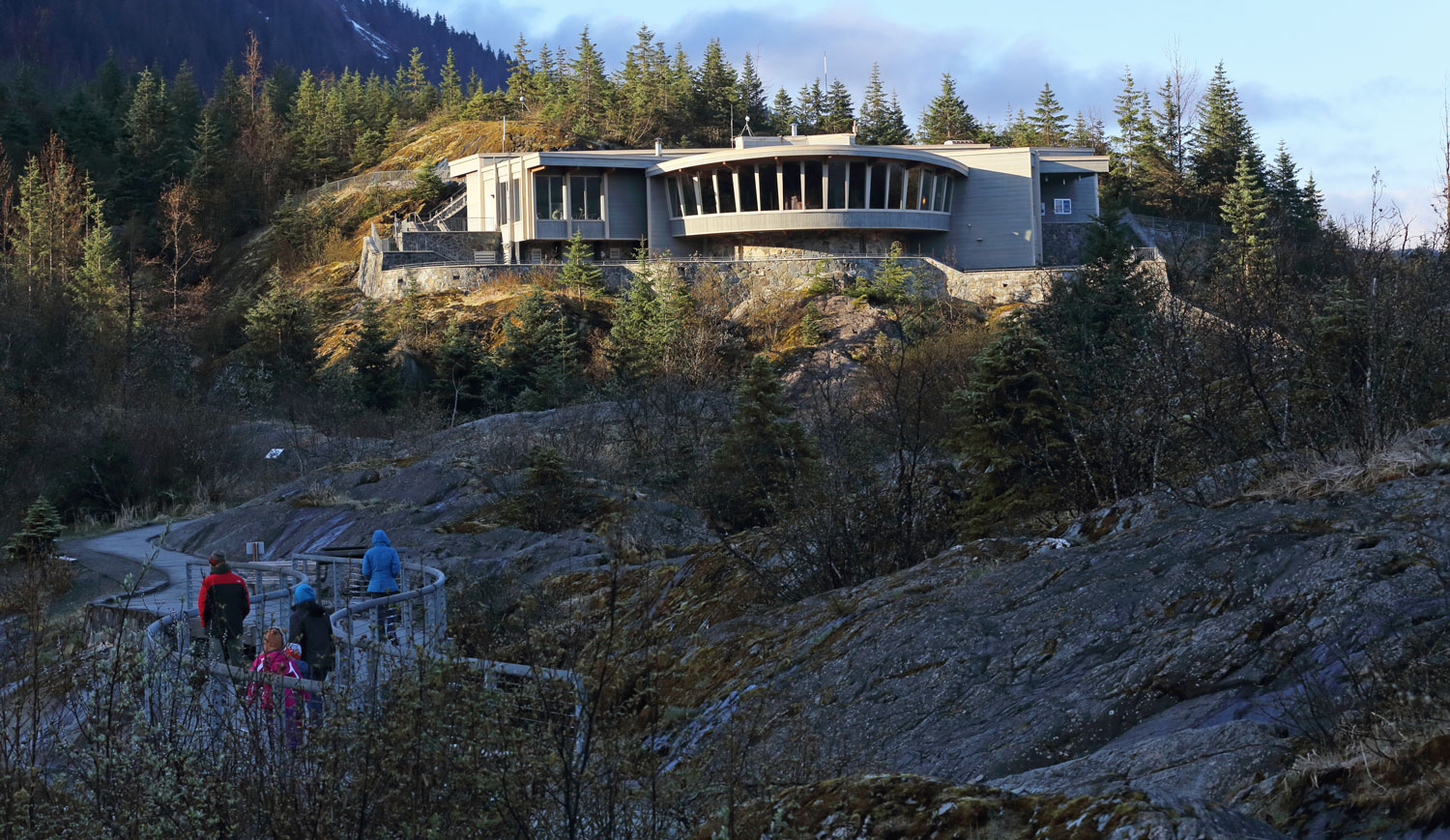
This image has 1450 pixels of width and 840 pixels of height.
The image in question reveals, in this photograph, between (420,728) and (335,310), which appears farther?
(335,310)

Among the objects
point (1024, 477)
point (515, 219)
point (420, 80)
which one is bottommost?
point (1024, 477)

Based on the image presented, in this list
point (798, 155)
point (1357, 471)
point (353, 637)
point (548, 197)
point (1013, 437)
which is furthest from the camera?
point (548, 197)

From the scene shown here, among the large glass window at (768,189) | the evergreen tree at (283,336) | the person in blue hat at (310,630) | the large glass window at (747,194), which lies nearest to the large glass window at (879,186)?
the large glass window at (768,189)

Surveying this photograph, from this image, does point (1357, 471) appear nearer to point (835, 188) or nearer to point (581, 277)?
point (581, 277)

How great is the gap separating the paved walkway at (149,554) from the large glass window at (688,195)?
31472 millimetres

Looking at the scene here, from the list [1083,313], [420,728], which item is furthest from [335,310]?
[420,728]

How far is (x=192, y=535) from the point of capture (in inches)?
976

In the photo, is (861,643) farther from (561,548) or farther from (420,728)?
(561,548)

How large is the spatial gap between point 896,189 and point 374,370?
961 inches

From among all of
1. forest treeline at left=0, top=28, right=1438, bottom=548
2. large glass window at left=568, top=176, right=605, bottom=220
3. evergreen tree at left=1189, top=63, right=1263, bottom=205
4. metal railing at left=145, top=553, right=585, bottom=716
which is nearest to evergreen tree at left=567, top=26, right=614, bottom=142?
forest treeline at left=0, top=28, right=1438, bottom=548

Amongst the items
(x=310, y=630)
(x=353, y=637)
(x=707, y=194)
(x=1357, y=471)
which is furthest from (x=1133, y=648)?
(x=707, y=194)

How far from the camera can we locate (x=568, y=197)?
181 ft

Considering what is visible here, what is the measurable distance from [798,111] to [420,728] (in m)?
86.9

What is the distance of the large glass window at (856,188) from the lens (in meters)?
52.5
